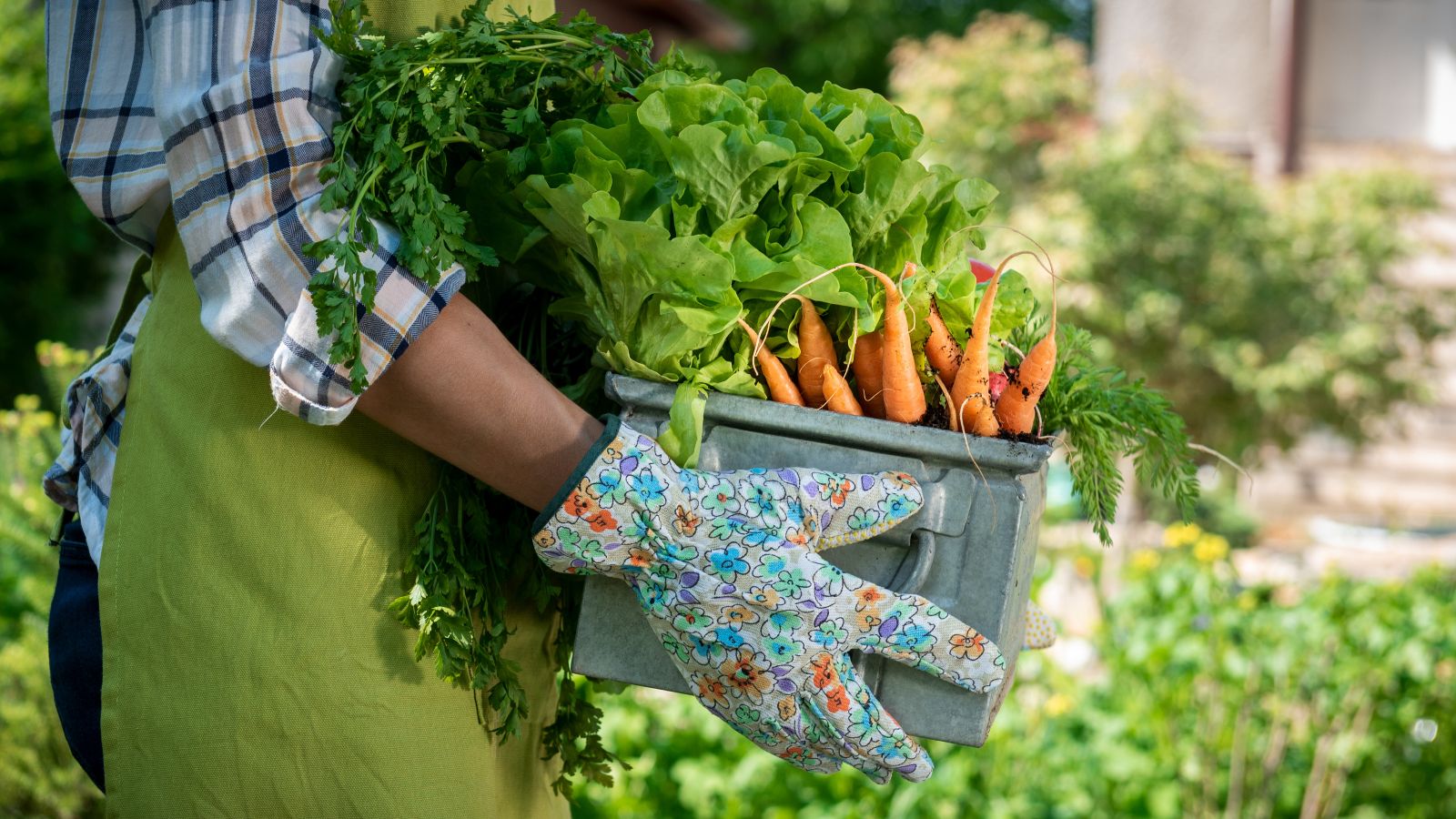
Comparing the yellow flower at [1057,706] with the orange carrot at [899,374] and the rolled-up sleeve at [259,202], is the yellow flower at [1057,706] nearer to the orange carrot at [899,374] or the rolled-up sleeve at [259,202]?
→ the orange carrot at [899,374]

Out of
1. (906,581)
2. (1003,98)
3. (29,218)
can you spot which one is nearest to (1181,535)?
(906,581)

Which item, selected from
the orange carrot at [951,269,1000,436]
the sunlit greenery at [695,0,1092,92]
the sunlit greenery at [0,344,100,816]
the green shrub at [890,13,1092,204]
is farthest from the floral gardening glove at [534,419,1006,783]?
the sunlit greenery at [695,0,1092,92]

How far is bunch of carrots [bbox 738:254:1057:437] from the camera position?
1.30 metres

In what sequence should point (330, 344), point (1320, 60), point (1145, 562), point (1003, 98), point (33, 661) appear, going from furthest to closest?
point (1320, 60)
point (1003, 98)
point (1145, 562)
point (33, 661)
point (330, 344)

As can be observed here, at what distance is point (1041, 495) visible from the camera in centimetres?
142

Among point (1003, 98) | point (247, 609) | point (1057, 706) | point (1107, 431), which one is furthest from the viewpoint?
point (1003, 98)

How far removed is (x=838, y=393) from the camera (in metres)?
1.32

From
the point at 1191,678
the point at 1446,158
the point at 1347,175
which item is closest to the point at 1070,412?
the point at 1191,678

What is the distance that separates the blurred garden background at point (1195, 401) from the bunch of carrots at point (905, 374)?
0.31 m

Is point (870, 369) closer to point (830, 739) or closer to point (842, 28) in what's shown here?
point (830, 739)

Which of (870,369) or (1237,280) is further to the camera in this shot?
(1237,280)

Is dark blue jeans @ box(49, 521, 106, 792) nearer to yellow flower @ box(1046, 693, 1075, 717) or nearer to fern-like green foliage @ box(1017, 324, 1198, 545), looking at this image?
fern-like green foliage @ box(1017, 324, 1198, 545)

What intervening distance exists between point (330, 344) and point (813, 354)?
20.0 inches

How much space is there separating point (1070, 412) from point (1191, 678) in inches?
84.9
